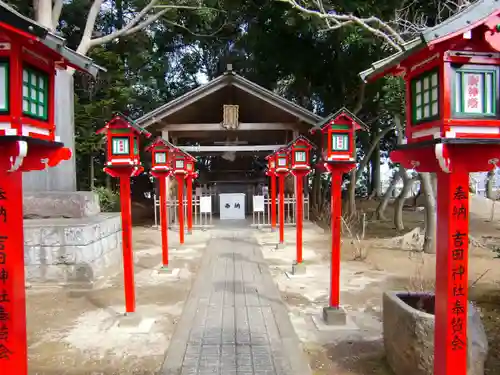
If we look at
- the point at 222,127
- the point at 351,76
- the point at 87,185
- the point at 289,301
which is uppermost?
the point at 351,76

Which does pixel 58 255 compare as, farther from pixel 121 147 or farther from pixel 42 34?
pixel 42 34

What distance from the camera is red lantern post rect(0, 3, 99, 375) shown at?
3.13 m

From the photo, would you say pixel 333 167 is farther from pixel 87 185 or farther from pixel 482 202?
pixel 482 202

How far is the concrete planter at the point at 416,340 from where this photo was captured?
3938 mm

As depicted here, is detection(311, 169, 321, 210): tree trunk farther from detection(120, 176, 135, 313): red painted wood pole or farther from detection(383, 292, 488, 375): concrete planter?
detection(383, 292, 488, 375): concrete planter

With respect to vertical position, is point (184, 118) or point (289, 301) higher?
point (184, 118)

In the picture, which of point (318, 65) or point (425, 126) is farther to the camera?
point (318, 65)

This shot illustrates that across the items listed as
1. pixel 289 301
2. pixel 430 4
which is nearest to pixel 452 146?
pixel 289 301

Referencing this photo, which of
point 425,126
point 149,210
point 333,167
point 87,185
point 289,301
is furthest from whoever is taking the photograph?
point 149,210

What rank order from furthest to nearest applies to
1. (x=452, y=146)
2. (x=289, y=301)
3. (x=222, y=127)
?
(x=222, y=127)
(x=289, y=301)
(x=452, y=146)

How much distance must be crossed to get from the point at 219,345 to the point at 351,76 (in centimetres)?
1620

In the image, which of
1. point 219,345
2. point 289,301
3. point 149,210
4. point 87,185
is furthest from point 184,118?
point 219,345

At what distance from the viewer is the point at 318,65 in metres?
19.4

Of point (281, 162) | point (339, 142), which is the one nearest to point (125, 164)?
point (339, 142)
